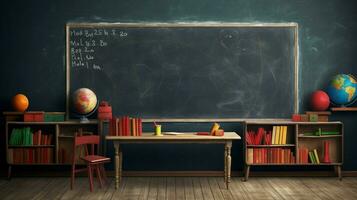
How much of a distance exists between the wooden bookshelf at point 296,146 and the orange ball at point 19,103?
10.6 ft

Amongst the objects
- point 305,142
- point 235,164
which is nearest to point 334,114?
point 305,142

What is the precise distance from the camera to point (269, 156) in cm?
740

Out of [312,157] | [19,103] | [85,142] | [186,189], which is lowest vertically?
[186,189]

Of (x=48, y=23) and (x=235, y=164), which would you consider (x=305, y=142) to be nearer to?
(x=235, y=164)

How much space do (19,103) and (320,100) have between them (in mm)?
4367

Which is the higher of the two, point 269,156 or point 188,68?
point 188,68

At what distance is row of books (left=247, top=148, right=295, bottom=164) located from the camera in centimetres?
739

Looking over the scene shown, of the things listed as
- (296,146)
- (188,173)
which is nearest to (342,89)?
(296,146)

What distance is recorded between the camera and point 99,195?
642 centimetres

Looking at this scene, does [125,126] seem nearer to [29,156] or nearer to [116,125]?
[116,125]

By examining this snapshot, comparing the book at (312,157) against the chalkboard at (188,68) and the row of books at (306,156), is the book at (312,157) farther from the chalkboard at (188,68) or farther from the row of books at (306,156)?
the chalkboard at (188,68)

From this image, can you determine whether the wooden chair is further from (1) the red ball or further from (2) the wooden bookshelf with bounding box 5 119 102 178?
(1) the red ball

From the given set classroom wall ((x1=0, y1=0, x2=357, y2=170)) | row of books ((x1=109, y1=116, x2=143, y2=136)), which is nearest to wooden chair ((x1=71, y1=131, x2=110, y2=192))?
row of books ((x1=109, y1=116, x2=143, y2=136))

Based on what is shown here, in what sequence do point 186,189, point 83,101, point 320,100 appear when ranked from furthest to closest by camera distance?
point 320,100 < point 83,101 < point 186,189
